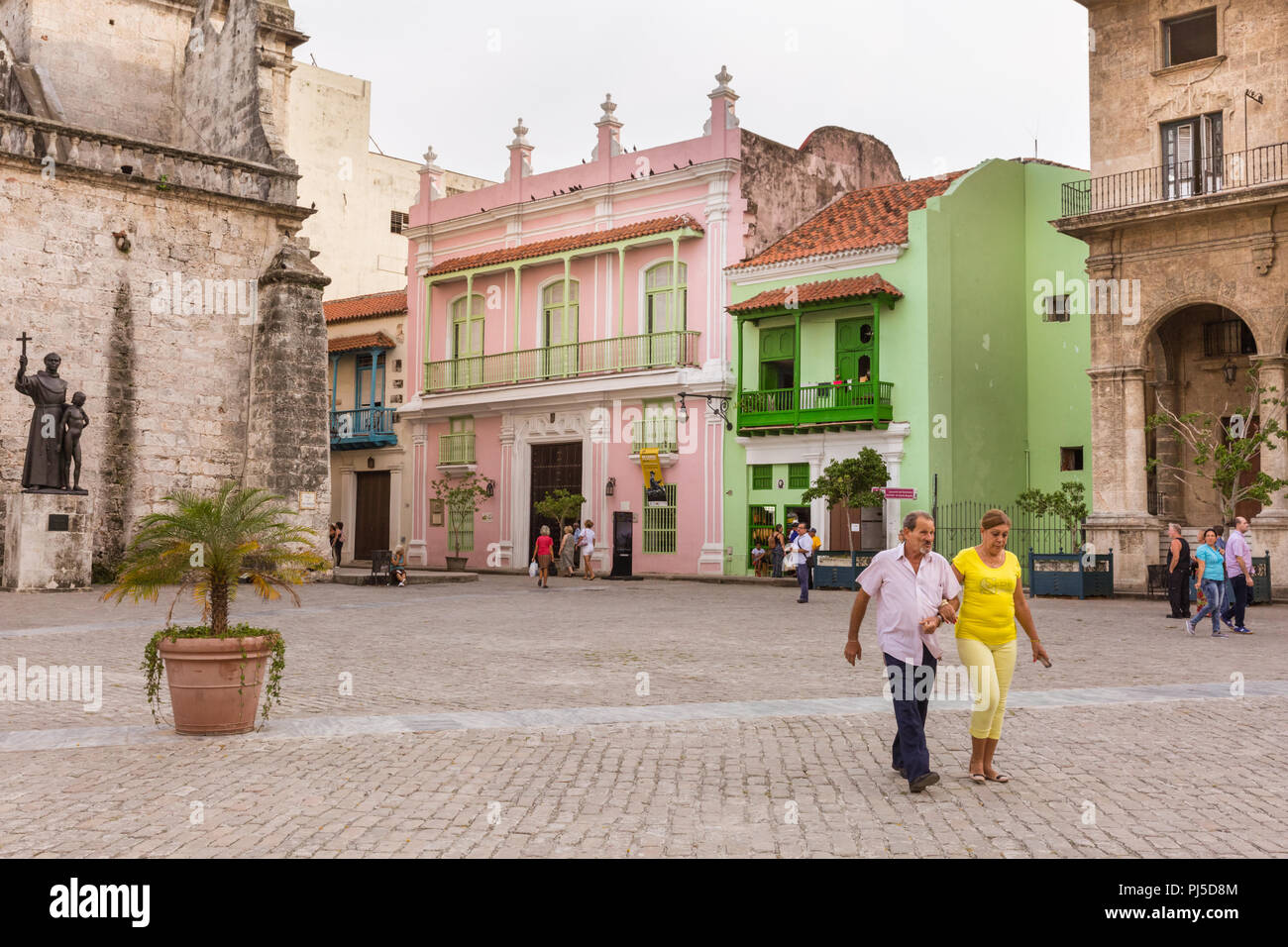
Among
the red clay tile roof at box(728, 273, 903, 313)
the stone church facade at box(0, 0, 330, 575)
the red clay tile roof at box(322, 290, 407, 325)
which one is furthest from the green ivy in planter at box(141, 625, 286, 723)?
the red clay tile roof at box(322, 290, 407, 325)

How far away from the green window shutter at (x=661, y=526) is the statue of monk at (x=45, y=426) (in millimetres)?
16026

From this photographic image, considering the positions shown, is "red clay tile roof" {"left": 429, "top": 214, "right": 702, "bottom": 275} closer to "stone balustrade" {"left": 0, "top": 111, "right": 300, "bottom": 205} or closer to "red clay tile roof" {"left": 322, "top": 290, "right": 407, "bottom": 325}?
"red clay tile roof" {"left": 322, "top": 290, "right": 407, "bottom": 325}

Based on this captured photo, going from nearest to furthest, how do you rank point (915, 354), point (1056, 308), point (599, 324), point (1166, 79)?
1. point (1166, 79)
2. point (915, 354)
3. point (1056, 308)
4. point (599, 324)

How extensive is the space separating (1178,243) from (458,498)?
20004mm

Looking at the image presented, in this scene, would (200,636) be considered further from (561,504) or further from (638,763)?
(561,504)

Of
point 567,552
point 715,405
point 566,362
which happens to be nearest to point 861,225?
point 715,405

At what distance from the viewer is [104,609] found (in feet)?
53.4

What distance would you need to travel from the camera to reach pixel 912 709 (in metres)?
6.44

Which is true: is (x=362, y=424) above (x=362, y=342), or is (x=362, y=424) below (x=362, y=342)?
below

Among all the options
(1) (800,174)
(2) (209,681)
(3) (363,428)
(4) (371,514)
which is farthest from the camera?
(4) (371,514)

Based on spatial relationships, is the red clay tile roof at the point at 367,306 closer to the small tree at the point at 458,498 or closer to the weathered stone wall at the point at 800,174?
the small tree at the point at 458,498

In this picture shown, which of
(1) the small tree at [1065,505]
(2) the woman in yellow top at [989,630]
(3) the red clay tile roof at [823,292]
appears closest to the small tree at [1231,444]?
(1) the small tree at [1065,505]

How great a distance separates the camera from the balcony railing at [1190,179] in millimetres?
22797

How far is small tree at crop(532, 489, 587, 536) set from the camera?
1240 inches
